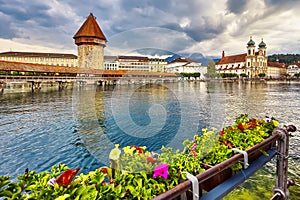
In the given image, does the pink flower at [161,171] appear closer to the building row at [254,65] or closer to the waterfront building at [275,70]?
the building row at [254,65]

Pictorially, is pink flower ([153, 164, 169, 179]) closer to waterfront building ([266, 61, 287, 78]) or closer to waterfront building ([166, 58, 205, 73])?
waterfront building ([166, 58, 205, 73])

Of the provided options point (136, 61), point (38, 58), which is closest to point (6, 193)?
point (136, 61)

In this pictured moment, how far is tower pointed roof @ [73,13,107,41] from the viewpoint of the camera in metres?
45.8

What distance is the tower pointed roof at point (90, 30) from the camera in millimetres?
45812

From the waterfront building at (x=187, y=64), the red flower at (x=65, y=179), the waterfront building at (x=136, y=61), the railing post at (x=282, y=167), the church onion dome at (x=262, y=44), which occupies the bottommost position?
the railing post at (x=282, y=167)

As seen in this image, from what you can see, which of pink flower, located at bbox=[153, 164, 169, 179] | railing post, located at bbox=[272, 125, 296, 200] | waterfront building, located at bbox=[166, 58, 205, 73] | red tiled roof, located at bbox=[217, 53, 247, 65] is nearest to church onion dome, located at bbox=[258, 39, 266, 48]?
red tiled roof, located at bbox=[217, 53, 247, 65]

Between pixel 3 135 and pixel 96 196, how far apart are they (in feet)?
24.1

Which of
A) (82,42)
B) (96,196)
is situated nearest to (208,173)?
(96,196)

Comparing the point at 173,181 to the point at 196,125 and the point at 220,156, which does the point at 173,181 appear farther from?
the point at 196,125

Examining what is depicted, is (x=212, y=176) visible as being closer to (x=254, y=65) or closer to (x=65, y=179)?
(x=65, y=179)

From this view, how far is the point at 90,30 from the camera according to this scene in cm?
4625

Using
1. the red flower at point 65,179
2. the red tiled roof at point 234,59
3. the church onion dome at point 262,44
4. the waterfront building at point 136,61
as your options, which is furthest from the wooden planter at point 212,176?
the red tiled roof at point 234,59

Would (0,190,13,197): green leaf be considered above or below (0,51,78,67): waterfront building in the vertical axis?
below

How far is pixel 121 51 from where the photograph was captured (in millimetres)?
3412
